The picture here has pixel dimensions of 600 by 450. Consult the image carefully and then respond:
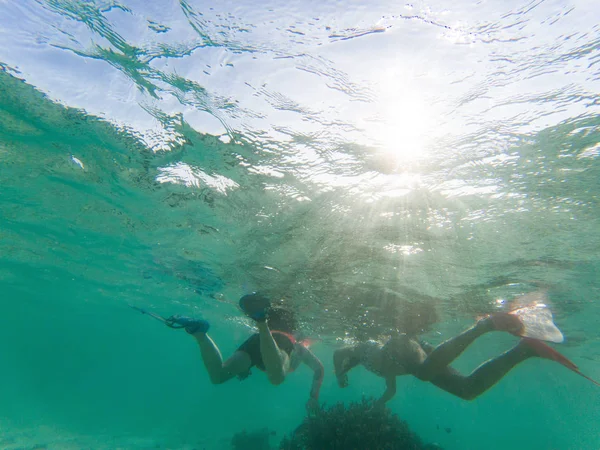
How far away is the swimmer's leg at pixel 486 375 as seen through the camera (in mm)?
6409

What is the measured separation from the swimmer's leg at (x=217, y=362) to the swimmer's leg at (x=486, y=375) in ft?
17.0

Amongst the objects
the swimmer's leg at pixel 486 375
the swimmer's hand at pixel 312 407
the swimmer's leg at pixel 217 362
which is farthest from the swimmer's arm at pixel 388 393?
the swimmer's leg at pixel 217 362

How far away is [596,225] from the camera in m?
9.85

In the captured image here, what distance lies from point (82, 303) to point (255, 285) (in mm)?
30989

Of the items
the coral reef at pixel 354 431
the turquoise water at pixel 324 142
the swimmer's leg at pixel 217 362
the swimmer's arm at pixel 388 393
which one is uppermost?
the turquoise water at pixel 324 142

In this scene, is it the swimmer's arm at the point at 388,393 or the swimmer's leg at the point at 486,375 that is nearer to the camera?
the swimmer's leg at the point at 486,375

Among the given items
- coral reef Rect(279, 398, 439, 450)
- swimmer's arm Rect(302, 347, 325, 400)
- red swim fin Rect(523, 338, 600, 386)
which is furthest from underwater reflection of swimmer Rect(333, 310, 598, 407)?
swimmer's arm Rect(302, 347, 325, 400)

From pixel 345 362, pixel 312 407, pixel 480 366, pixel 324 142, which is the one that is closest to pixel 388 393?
pixel 345 362

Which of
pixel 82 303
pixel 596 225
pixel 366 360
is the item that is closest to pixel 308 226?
pixel 366 360

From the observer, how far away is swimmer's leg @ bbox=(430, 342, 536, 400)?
641cm

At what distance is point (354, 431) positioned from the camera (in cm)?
918

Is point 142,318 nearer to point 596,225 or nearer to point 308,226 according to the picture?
point 308,226

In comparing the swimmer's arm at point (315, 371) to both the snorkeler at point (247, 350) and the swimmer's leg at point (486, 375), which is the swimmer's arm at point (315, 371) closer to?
the snorkeler at point (247, 350)

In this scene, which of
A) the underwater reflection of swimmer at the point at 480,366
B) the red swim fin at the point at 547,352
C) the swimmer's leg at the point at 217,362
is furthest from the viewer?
the swimmer's leg at the point at 217,362
